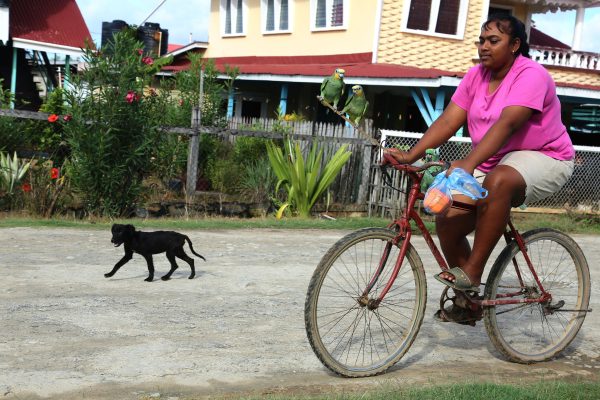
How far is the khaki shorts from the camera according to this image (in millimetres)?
4520

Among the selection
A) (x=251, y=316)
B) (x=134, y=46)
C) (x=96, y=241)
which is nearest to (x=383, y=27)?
(x=134, y=46)

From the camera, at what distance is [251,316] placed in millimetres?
5676

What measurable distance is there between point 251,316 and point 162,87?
30.4ft

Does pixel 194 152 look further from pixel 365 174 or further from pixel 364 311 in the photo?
pixel 364 311

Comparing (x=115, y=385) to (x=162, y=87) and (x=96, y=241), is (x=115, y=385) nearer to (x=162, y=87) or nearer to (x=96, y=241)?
(x=96, y=241)

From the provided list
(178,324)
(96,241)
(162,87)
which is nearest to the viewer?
(178,324)

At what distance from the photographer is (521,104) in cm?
434

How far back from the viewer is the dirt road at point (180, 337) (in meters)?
4.22

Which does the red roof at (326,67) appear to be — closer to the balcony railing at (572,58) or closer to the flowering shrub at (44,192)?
the balcony railing at (572,58)

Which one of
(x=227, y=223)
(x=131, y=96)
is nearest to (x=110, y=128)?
(x=131, y=96)

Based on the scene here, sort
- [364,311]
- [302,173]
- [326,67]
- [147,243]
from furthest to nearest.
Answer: [326,67] < [302,173] < [147,243] < [364,311]

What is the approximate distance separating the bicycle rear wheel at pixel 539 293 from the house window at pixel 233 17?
21471 mm

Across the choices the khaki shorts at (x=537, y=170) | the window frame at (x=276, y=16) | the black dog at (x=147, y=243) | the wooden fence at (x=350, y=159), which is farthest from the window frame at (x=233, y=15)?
the khaki shorts at (x=537, y=170)

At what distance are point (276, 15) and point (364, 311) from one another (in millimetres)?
20759
